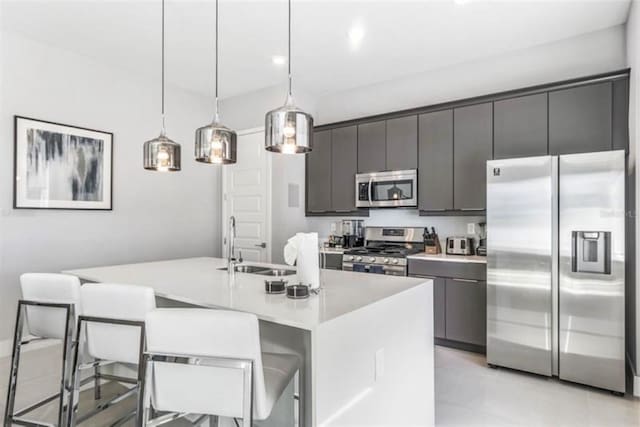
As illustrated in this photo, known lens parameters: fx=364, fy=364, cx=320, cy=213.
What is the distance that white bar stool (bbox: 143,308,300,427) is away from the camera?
4.23ft

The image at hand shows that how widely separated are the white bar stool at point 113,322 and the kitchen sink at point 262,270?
1025 mm

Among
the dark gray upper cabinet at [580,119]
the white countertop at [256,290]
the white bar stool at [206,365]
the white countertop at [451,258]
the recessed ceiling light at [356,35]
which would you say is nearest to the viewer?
the white bar stool at [206,365]

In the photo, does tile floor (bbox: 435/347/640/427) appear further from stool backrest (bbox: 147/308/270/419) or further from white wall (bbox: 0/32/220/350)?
white wall (bbox: 0/32/220/350)

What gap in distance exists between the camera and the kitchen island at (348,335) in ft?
4.61

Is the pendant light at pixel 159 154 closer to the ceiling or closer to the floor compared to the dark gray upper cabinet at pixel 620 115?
closer to the floor

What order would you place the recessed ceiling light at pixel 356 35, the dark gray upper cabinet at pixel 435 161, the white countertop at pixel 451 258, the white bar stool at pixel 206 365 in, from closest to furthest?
the white bar stool at pixel 206 365, the recessed ceiling light at pixel 356 35, the white countertop at pixel 451 258, the dark gray upper cabinet at pixel 435 161

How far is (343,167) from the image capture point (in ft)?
14.7

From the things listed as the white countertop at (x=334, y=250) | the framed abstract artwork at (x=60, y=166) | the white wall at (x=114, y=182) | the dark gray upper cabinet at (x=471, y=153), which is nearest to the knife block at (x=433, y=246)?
the dark gray upper cabinet at (x=471, y=153)

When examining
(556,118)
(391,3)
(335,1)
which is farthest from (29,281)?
(556,118)

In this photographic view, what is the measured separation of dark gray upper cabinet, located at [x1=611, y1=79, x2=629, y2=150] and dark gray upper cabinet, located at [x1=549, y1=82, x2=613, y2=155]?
0.11 feet

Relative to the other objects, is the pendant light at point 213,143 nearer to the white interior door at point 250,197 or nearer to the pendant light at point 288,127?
the pendant light at point 288,127

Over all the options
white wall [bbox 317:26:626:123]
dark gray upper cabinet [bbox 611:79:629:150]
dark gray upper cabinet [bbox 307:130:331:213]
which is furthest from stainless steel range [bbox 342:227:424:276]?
dark gray upper cabinet [bbox 611:79:629:150]

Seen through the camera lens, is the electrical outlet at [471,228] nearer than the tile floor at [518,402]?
No

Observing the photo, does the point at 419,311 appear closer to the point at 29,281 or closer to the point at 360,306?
the point at 360,306
